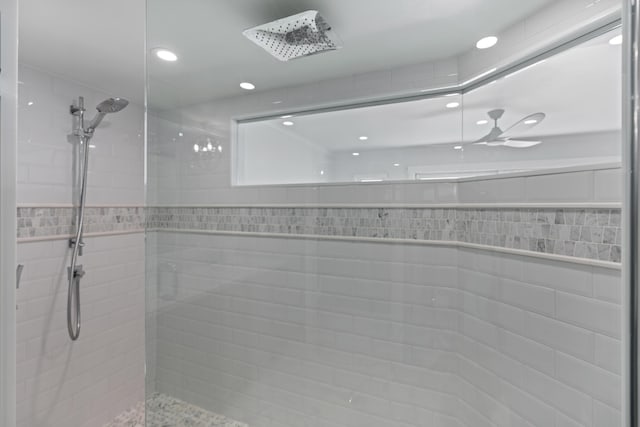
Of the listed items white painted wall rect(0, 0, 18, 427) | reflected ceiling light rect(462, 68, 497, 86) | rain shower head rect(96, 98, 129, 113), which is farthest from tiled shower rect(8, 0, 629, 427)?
white painted wall rect(0, 0, 18, 427)

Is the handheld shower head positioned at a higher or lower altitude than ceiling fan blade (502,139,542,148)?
higher

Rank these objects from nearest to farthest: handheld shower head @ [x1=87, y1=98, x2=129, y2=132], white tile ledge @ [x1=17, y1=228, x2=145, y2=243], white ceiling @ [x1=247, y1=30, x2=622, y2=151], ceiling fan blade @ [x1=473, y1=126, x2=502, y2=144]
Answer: white ceiling @ [x1=247, y1=30, x2=622, y2=151], ceiling fan blade @ [x1=473, y1=126, x2=502, y2=144], white tile ledge @ [x1=17, y1=228, x2=145, y2=243], handheld shower head @ [x1=87, y1=98, x2=129, y2=132]

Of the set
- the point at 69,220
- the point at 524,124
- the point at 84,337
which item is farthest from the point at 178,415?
the point at 524,124

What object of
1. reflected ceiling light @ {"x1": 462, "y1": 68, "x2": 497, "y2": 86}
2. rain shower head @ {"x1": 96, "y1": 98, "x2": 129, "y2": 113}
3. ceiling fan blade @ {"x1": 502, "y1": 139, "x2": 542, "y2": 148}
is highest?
rain shower head @ {"x1": 96, "y1": 98, "x2": 129, "y2": 113}

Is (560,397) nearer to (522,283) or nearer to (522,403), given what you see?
(522,403)

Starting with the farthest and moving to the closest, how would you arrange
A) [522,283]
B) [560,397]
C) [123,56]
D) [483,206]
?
[123,56], [483,206], [522,283], [560,397]

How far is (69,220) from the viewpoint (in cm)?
165

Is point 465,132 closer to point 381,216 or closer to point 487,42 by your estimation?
point 487,42

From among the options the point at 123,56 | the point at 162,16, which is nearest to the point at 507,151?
the point at 162,16

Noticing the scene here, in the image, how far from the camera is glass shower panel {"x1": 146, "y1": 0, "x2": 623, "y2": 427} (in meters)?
0.92

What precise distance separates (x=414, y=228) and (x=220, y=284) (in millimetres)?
1041

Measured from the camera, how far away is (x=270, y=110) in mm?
1496

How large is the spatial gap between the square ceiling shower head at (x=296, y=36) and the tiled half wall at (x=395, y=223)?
2.23ft

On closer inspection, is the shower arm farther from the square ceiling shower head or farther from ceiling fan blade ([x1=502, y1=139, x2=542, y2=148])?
ceiling fan blade ([x1=502, y1=139, x2=542, y2=148])
